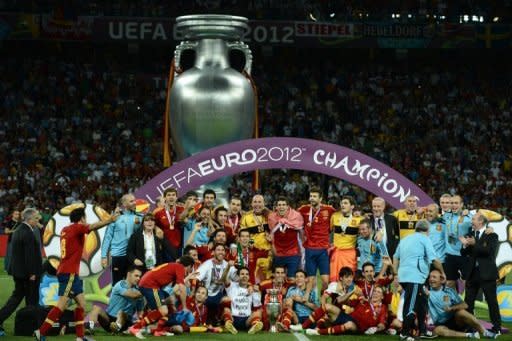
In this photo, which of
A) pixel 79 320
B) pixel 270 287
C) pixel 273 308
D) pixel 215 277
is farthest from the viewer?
pixel 270 287

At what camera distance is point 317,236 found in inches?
537

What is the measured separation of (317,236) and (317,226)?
0.40ft

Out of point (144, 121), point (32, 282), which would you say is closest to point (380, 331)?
point (32, 282)

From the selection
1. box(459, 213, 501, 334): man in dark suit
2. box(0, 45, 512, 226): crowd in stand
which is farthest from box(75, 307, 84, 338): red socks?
box(0, 45, 512, 226): crowd in stand

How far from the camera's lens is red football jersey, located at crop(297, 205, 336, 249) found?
13.6m

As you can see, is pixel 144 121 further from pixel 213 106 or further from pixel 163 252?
pixel 163 252

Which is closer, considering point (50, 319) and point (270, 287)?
point (50, 319)

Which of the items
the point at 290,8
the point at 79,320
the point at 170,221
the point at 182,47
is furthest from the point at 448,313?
the point at 290,8

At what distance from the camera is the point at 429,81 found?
33.2 m

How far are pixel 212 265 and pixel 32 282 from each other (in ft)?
6.62

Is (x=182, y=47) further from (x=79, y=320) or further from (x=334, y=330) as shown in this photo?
(x=79, y=320)

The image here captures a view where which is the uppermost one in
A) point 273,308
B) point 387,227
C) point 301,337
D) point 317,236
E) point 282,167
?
point 282,167

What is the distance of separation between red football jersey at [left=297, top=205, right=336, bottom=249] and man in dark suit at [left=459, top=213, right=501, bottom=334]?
6.39 feet

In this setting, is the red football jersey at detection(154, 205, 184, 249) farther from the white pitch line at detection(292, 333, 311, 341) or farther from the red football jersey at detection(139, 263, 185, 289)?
the white pitch line at detection(292, 333, 311, 341)
